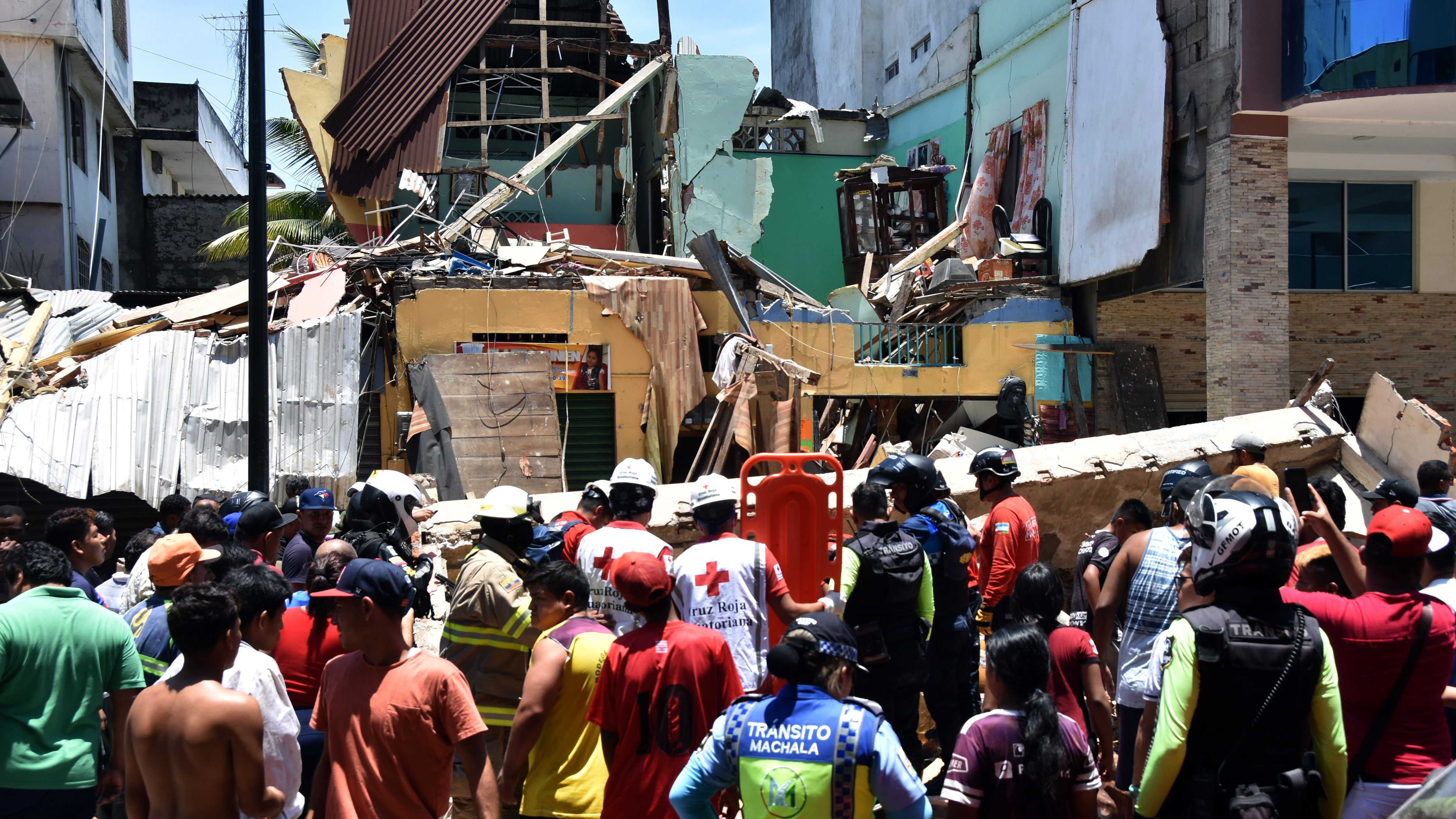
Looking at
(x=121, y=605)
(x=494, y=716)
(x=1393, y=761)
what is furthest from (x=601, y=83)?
(x=1393, y=761)

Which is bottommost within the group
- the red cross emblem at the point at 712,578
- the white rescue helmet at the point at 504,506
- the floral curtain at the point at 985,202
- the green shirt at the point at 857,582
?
the green shirt at the point at 857,582

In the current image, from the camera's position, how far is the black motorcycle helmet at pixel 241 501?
6656mm

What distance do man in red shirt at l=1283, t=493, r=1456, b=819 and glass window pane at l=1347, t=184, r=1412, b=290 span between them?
1664 centimetres

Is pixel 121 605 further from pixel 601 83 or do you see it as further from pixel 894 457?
pixel 601 83

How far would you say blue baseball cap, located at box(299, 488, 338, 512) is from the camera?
625 cm

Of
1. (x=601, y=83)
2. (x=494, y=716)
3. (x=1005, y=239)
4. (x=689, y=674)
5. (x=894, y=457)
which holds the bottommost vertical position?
(x=494, y=716)

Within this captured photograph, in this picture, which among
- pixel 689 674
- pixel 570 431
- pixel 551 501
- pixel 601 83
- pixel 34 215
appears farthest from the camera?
pixel 601 83

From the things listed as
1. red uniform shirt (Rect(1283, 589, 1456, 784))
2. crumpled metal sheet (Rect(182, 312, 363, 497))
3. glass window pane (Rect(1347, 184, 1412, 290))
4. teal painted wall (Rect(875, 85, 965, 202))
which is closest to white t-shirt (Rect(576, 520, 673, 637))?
red uniform shirt (Rect(1283, 589, 1456, 784))

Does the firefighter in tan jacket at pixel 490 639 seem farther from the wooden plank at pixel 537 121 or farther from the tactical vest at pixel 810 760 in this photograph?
the wooden plank at pixel 537 121

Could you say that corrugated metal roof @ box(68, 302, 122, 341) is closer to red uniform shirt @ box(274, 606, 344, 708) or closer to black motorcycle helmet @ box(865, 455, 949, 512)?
red uniform shirt @ box(274, 606, 344, 708)

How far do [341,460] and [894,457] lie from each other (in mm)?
9570

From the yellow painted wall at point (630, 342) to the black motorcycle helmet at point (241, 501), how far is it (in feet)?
21.9

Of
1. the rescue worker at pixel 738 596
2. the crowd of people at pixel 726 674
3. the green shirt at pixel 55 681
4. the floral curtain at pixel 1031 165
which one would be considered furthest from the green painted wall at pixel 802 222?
the green shirt at pixel 55 681

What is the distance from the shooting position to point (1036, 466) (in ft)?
31.4
